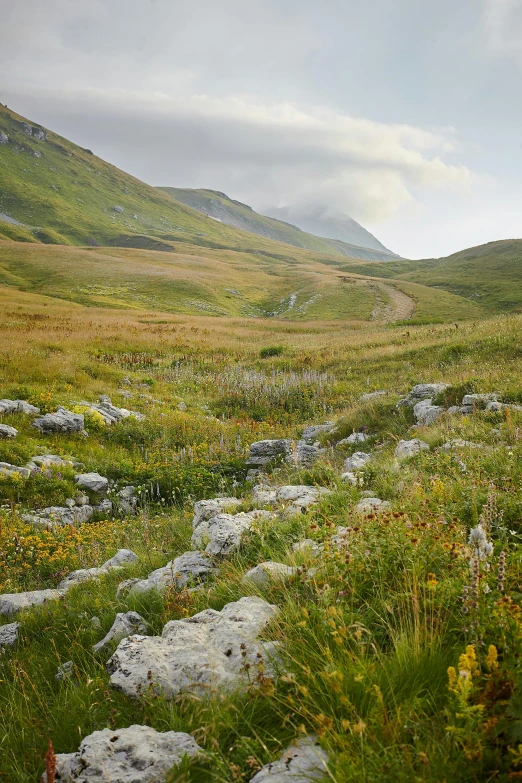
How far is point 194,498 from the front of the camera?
916 cm

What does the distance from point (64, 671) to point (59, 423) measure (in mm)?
9032

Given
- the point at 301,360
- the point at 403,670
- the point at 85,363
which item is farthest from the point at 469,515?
the point at 301,360

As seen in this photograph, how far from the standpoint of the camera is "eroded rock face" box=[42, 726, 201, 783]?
7.50ft

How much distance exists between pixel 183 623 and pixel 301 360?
2121cm

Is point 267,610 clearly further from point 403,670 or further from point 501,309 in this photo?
point 501,309

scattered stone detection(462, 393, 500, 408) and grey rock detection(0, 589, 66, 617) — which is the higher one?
scattered stone detection(462, 393, 500, 408)

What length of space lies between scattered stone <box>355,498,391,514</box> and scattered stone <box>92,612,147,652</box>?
2455 millimetres

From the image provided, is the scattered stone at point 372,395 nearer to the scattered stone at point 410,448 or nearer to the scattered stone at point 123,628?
the scattered stone at point 410,448

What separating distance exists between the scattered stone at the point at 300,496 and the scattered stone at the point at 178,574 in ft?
4.34

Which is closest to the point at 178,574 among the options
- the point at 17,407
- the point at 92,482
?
the point at 92,482

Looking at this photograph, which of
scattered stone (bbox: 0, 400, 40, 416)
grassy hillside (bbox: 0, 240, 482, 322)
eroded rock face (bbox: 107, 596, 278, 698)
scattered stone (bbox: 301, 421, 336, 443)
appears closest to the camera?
eroded rock face (bbox: 107, 596, 278, 698)

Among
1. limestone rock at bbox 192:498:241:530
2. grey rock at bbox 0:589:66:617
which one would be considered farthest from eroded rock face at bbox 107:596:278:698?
limestone rock at bbox 192:498:241:530

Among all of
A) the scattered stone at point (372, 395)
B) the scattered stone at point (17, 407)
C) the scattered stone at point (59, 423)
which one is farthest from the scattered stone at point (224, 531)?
the scattered stone at point (372, 395)

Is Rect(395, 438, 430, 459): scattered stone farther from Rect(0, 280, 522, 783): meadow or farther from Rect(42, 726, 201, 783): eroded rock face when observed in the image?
Rect(42, 726, 201, 783): eroded rock face
